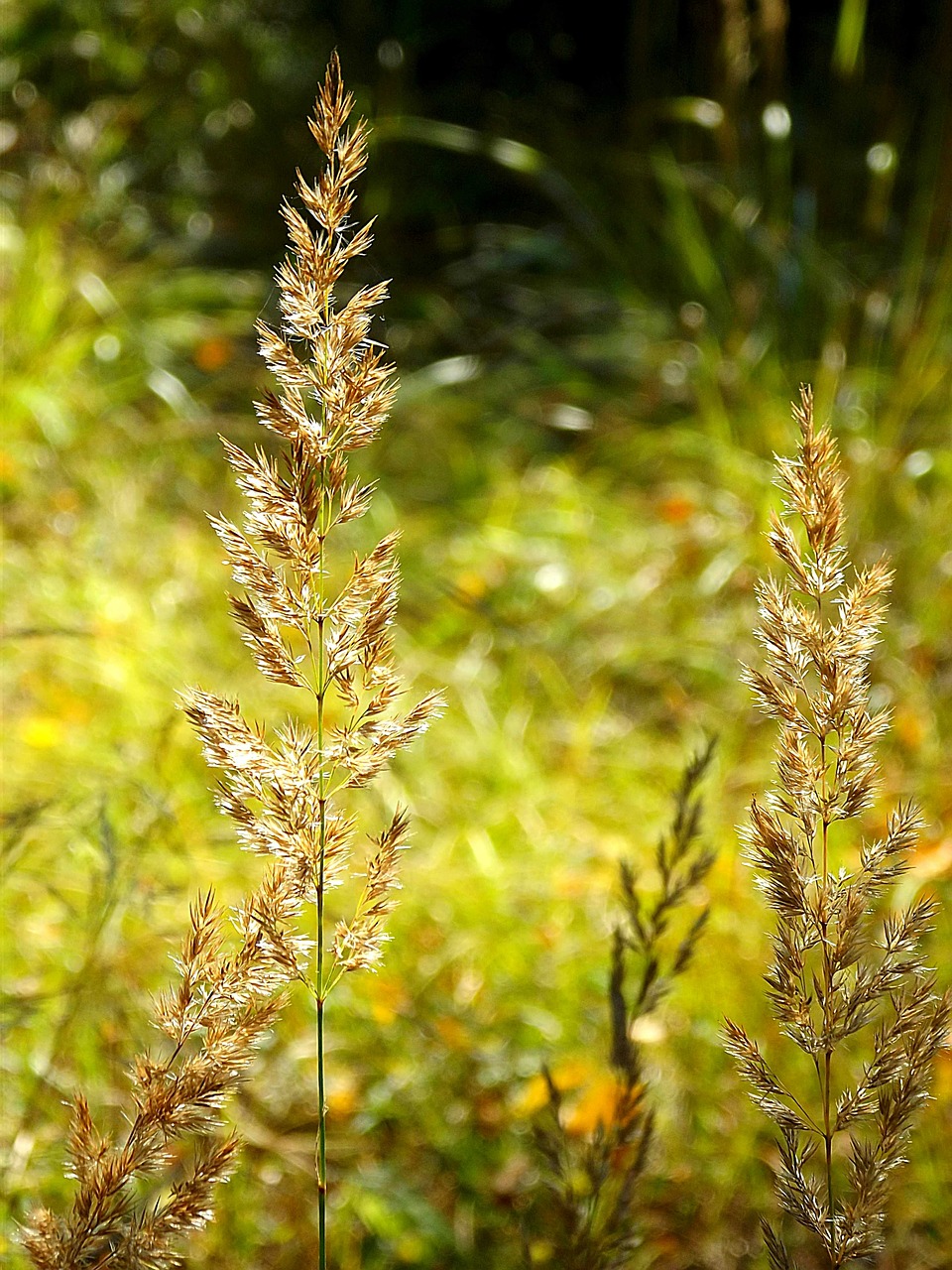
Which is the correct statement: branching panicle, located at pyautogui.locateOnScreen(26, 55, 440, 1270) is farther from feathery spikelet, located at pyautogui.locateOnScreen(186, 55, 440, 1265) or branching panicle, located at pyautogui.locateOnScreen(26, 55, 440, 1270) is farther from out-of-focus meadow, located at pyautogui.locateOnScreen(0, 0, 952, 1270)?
out-of-focus meadow, located at pyautogui.locateOnScreen(0, 0, 952, 1270)

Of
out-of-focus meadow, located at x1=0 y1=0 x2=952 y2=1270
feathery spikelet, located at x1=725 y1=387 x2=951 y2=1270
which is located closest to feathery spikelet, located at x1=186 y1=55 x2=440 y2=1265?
feathery spikelet, located at x1=725 y1=387 x2=951 y2=1270

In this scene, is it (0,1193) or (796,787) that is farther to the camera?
(0,1193)

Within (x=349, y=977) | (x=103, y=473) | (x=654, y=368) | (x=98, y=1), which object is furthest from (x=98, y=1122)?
(x=98, y=1)

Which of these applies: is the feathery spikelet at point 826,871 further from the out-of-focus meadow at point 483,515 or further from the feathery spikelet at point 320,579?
the out-of-focus meadow at point 483,515

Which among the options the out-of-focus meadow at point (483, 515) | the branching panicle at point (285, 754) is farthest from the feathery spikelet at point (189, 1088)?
the out-of-focus meadow at point (483, 515)

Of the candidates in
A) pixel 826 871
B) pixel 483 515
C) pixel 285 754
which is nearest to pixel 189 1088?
pixel 285 754

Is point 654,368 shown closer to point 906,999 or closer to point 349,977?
point 349,977
